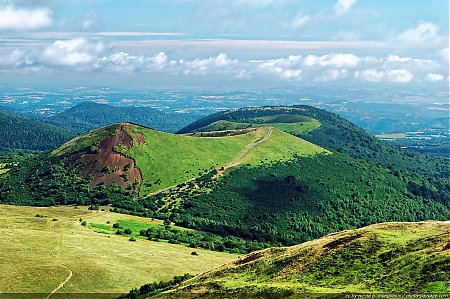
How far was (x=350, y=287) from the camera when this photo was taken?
67.4 m

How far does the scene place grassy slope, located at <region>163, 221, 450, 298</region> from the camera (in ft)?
214

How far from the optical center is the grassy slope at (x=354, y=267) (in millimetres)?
65375

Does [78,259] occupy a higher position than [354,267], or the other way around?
[354,267]

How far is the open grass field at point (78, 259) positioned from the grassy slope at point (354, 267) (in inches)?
1043

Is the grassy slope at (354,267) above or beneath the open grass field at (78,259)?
above

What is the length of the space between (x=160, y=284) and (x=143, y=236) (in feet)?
241

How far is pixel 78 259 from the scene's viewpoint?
12156 cm

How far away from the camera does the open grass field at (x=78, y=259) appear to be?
10550 cm

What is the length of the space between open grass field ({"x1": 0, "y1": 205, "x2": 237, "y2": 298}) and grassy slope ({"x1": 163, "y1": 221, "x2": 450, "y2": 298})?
A: 2649cm

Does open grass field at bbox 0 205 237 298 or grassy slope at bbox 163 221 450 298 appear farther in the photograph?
open grass field at bbox 0 205 237 298

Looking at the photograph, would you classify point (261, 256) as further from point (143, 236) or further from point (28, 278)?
point (143, 236)

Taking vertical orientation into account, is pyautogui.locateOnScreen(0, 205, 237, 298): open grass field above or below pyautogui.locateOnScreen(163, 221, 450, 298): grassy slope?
below

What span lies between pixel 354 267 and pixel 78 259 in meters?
70.6

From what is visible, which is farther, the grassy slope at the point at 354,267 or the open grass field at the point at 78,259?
the open grass field at the point at 78,259
